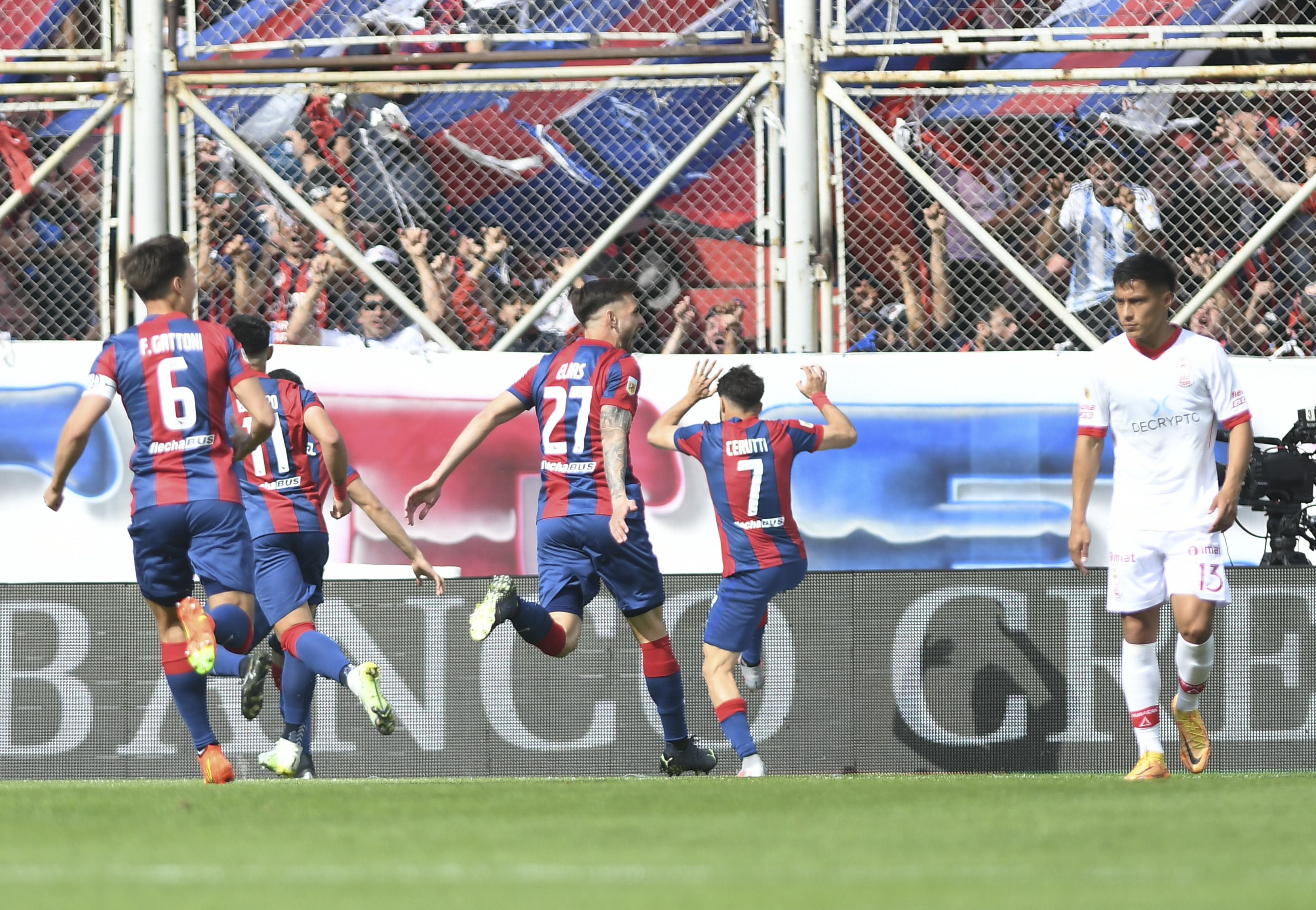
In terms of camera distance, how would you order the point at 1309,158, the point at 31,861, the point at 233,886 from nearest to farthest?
the point at 233,886, the point at 31,861, the point at 1309,158

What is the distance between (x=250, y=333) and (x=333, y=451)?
2.72ft

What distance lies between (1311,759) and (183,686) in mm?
5619

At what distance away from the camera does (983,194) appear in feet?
35.4

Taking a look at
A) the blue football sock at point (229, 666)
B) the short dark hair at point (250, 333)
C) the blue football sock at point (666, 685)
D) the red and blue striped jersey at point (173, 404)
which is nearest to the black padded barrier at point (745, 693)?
the blue football sock at point (666, 685)

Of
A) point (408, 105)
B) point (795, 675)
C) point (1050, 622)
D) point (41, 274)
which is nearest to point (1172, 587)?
point (1050, 622)

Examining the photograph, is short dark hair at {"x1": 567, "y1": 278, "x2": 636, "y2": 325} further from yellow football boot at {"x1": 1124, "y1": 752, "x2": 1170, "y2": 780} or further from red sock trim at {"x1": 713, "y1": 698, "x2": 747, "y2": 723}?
yellow football boot at {"x1": 1124, "y1": 752, "x2": 1170, "y2": 780}

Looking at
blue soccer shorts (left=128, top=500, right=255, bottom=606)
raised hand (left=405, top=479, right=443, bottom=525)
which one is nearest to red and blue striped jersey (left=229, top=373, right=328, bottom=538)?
raised hand (left=405, top=479, right=443, bottom=525)

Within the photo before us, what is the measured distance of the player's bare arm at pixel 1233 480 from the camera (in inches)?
275

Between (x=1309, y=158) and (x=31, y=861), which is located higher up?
(x=1309, y=158)

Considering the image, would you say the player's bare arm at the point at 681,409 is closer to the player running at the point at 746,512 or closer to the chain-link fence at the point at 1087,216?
the player running at the point at 746,512

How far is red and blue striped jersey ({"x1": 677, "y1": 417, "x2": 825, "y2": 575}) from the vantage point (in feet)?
27.7

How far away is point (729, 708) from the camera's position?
27.4 feet

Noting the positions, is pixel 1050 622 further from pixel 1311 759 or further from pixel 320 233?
pixel 320 233

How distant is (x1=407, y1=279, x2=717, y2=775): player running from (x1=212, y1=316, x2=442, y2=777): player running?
23.8 inches
